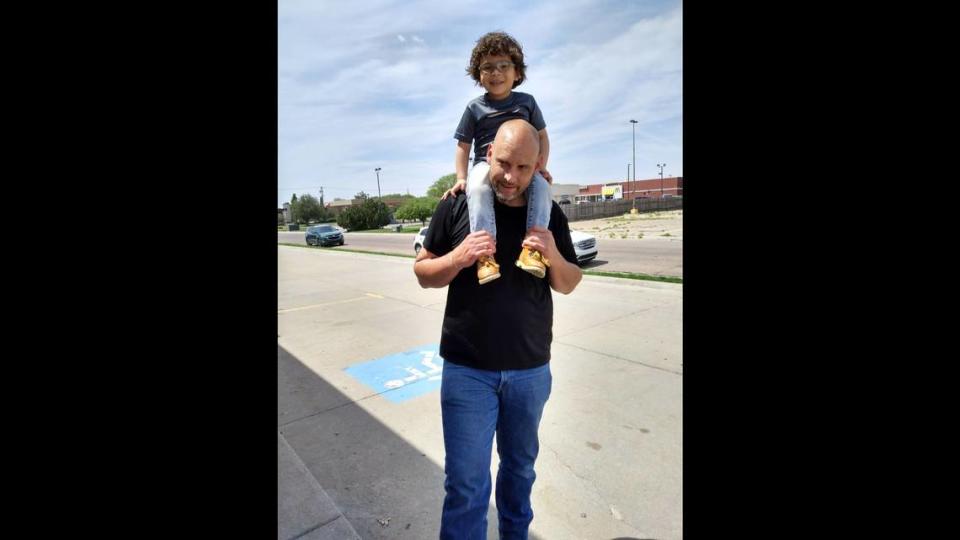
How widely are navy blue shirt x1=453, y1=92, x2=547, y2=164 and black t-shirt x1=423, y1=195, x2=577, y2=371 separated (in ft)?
1.97

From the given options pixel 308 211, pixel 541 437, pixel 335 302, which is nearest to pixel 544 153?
pixel 541 437

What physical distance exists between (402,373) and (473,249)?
10.5ft

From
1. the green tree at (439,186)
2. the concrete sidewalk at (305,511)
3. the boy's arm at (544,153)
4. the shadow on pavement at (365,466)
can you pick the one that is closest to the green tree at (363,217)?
the green tree at (439,186)

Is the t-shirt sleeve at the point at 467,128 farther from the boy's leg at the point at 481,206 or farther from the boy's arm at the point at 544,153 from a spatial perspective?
the boy's leg at the point at 481,206

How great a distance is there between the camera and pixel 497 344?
185 cm

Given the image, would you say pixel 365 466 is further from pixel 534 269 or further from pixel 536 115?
pixel 536 115

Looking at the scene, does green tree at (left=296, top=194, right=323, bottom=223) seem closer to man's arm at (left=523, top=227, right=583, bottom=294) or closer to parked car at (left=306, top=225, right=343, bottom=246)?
parked car at (left=306, top=225, right=343, bottom=246)

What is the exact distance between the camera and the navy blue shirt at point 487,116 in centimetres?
248

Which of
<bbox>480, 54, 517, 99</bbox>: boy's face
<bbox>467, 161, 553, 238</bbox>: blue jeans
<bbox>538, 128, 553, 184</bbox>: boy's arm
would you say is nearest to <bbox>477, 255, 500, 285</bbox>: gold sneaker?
<bbox>467, 161, 553, 238</bbox>: blue jeans

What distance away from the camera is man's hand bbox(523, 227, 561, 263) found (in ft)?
6.06
